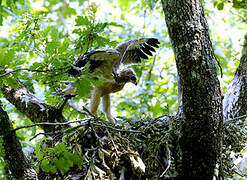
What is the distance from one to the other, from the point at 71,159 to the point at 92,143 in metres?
0.60

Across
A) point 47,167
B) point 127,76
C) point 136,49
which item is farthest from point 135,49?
point 47,167

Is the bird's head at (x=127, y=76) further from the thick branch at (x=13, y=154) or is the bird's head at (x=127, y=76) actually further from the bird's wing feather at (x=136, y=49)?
the thick branch at (x=13, y=154)

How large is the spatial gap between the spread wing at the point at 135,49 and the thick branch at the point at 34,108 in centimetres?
90

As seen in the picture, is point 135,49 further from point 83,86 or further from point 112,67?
point 83,86

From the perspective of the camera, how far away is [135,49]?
3.25 m

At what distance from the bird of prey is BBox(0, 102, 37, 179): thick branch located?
104cm

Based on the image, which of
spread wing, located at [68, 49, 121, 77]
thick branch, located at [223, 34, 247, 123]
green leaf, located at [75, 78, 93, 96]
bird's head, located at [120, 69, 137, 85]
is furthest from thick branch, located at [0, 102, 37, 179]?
thick branch, located at [223, 34, 247, 123]

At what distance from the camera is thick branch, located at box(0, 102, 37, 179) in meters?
1.92

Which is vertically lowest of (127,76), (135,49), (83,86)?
(83,86)

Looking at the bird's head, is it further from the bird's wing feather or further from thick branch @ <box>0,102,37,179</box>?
thick branch @ <box>0,102,37,179</box>

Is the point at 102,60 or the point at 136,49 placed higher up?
the point at 136,49

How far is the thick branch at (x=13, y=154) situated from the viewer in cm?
192

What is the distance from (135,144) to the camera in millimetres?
2461

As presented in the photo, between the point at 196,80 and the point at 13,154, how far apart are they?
150 cm
